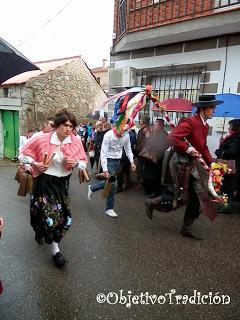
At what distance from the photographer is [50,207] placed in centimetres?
310

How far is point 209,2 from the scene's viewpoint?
6.32m

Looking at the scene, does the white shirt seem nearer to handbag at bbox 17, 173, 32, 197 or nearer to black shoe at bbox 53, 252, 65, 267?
handbag at bbox 17, 173, 32, 197

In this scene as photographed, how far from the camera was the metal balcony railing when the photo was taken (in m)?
6.28

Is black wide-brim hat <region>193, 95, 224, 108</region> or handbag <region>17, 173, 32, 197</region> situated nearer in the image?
handbag <region>17, 173, 32, 197</region>

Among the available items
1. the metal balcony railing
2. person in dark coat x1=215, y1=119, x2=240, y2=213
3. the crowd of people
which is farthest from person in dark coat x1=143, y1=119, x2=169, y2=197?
the metal balcony railing

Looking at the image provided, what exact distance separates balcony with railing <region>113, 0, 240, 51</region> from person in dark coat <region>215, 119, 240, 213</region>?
2468 millimetres

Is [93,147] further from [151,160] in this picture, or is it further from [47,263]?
[47,263]

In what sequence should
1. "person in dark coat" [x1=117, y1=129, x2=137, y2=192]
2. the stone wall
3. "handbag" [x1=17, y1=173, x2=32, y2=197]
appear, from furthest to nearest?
the stone wall, "person in dark coat" [x1=117, y1=129, x2=137, y2=192], "handbag" [x1=17, y1=173, x2=32, y2=197]

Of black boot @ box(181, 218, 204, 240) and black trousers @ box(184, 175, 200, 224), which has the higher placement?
black trousers @ box(184, 175, 200, 224)

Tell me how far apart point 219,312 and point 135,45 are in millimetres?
7408

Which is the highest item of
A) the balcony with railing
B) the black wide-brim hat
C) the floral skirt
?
the balcony with railing

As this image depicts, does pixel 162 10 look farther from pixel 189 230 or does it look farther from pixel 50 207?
pixel 50 207

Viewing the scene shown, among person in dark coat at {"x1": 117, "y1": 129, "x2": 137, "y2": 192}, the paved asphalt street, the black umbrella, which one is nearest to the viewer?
the paved asphalt street

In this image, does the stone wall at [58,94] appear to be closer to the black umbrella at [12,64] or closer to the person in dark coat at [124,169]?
the person in dark coat at [124,169]
